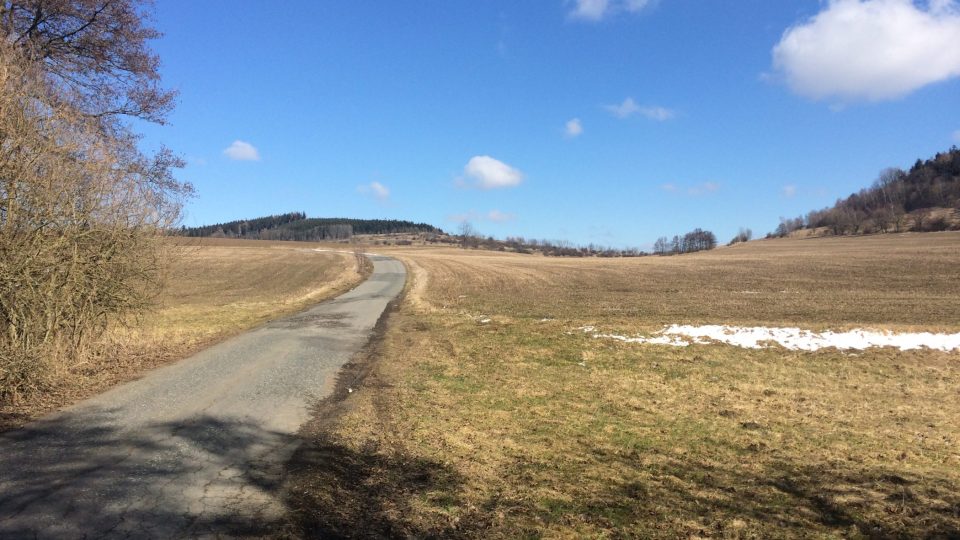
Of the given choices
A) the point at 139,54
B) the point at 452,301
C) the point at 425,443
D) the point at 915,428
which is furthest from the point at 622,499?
the point at 452,301

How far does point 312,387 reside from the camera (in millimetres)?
9477

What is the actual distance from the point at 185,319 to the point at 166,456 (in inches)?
570

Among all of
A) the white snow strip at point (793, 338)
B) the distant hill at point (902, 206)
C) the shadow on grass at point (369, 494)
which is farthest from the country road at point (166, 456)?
the distant hill at point (902, 206)

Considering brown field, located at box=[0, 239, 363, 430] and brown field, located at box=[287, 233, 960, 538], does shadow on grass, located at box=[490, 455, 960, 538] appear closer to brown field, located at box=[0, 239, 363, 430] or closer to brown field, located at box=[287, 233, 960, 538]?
brown field, located at box=[287, 233, 960, 538]

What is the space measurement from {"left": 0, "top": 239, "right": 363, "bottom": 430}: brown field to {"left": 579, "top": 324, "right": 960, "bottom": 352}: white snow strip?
36.0 ft

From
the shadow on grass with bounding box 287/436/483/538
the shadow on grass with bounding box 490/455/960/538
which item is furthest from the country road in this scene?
the shadow on grass with bounding box 490/455/960/538

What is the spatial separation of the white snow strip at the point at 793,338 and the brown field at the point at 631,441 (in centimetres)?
58

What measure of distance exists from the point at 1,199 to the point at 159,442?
4.28 metres

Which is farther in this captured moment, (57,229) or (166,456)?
(57,229)

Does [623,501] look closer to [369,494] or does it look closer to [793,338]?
[369,494]

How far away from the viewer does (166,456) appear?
5.90 m

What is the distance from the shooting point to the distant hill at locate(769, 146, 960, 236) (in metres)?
104

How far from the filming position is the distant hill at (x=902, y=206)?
104250 millimetres

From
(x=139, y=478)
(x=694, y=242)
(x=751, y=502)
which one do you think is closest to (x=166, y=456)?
(x=139, y=478)
